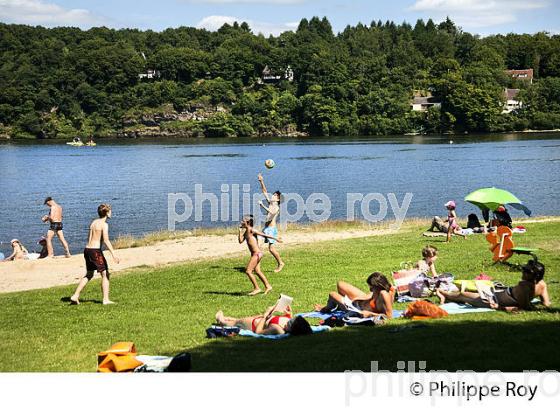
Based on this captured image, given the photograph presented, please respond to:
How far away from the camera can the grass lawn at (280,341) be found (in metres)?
8.17

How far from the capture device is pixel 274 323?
977 cm

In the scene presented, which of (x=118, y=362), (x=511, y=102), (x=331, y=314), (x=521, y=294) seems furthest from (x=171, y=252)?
(x=511, y=102)

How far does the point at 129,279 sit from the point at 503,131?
125570 mm

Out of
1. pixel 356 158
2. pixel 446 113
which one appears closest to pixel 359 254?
pixel 356 158

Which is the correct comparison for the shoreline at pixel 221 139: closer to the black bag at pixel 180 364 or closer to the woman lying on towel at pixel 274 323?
the woman lying on towel at pixel 274 323

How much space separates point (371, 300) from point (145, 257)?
11048mm

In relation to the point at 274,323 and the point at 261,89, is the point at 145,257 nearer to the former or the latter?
the point at 274,323

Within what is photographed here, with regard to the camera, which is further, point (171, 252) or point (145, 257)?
point (171, 252)

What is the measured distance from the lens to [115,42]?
480ft

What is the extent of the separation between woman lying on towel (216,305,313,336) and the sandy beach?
7608 millimetres

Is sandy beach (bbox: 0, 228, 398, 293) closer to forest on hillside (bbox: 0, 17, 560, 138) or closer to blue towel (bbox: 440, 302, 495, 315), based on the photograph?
blue towel (bbox: 440, 302, 495, 315)

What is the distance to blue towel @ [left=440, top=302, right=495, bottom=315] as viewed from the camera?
33.9 feet

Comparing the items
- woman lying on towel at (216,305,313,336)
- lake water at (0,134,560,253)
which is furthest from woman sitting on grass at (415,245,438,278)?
lake water at (0,134,560,253)

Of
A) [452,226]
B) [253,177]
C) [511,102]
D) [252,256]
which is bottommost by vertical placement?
[253,177]
